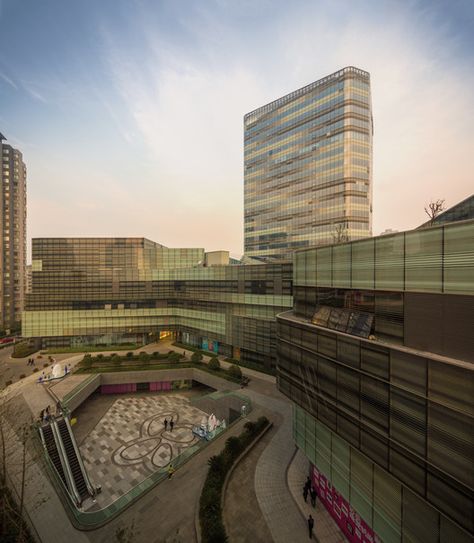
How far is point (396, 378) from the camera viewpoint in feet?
35.0

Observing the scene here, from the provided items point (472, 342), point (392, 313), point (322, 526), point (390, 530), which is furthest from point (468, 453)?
point (322, 526)

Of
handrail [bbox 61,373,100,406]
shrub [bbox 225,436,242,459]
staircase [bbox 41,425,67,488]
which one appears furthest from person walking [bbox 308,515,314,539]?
handrail [bbox 61,373,100,406]

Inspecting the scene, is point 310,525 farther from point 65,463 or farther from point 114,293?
point 114,293

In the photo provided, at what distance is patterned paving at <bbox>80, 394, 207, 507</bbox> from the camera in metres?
25.6

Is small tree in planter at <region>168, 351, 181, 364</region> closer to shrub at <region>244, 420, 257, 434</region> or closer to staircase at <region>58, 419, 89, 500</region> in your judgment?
staircase at <region>58, 419, 89, 500</region>

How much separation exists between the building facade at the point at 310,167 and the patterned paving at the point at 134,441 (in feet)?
163

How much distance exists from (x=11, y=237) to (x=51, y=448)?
8778cm

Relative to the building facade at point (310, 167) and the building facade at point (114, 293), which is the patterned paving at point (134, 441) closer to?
the building facade at point (114, 293)

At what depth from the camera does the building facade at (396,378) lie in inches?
352

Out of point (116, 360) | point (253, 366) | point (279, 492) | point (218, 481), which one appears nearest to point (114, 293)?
point (116, 360)

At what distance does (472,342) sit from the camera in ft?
29.2

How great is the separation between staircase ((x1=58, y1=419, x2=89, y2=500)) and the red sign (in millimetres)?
21918

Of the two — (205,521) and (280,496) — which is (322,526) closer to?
(280,496)

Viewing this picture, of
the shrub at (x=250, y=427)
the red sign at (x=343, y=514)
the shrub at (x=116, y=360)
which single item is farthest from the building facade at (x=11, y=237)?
the red sign at (x=343, y=514)
